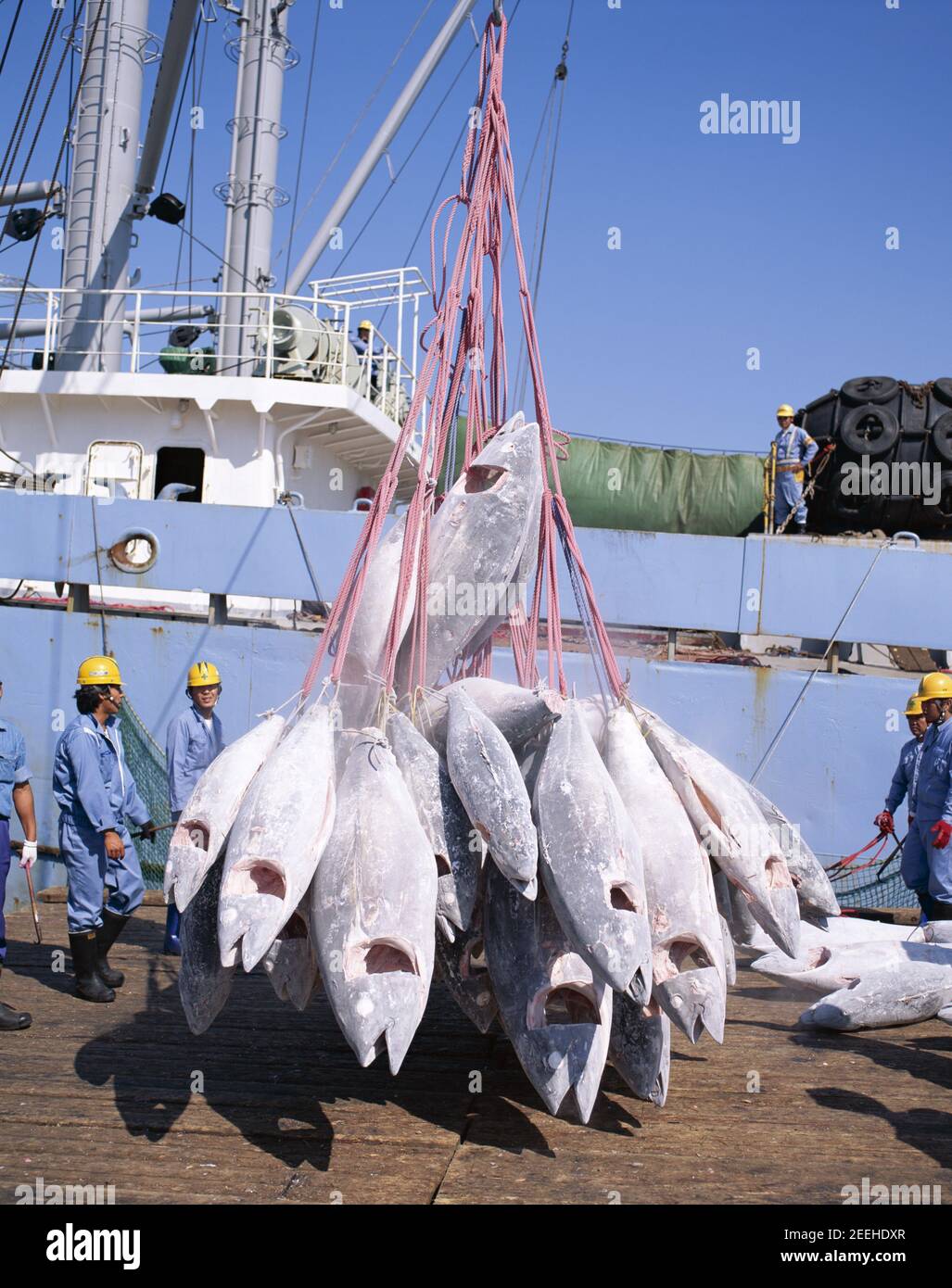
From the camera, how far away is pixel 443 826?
3709mm

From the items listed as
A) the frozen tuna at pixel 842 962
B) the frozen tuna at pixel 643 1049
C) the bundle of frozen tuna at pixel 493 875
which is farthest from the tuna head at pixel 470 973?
the frozen tuna at pixel 842 962

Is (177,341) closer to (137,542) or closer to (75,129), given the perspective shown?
(75,129)

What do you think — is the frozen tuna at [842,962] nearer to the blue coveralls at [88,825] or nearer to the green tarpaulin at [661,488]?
the blue coveralls at [88,825]

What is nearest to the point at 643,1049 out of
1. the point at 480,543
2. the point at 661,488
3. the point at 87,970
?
the point at 480,543

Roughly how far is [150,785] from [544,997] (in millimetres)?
5210

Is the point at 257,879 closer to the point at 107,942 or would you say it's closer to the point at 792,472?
the point at 107,942

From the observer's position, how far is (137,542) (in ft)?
30.5

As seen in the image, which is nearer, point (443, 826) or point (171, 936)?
point (443, 826)

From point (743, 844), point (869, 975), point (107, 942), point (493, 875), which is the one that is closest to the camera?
point (743, 844)

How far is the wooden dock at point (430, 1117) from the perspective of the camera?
3533 mm

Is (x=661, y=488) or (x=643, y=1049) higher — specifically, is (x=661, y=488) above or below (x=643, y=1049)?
above

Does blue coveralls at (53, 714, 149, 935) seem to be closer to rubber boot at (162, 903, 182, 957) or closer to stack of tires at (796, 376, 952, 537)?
rubber boot at (162, 903, 182, 957)
